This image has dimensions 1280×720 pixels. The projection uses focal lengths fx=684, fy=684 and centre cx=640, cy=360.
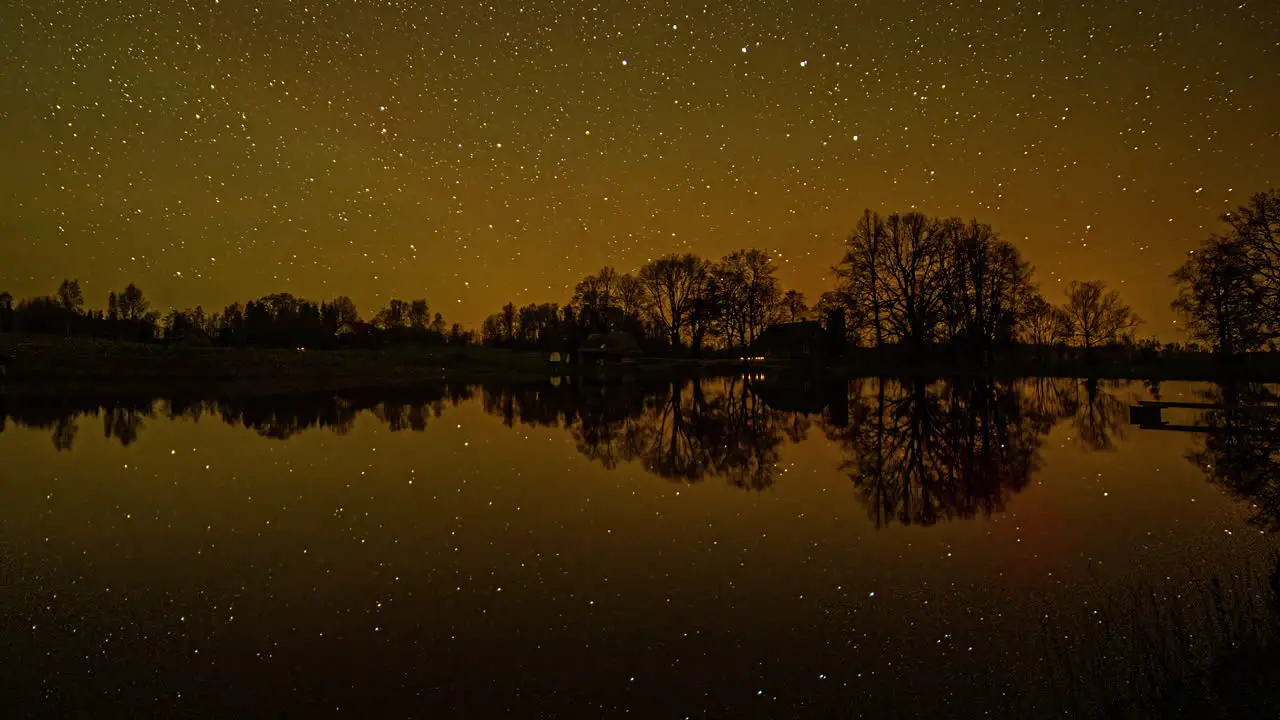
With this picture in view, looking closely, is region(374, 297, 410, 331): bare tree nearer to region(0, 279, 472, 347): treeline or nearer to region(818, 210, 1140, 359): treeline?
region(0, 279, 472, 347): treeline

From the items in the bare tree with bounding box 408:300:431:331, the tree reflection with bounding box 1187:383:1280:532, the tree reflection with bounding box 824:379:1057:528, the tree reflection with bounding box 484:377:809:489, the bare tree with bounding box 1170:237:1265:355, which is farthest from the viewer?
the bare tree with bounding box 408:300:431:331

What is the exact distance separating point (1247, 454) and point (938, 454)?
7025mm

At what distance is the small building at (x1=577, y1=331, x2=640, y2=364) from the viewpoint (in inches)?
3556

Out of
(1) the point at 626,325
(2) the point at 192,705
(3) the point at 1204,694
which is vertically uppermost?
(1) the point at 626,325

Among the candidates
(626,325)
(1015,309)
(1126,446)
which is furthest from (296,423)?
(626,325)

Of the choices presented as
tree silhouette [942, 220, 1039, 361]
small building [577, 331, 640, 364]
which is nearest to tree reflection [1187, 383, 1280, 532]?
tree silhouette [942, 220, 1039, 361]

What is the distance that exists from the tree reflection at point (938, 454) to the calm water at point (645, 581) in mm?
155

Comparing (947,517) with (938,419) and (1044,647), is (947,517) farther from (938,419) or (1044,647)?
(938,419)

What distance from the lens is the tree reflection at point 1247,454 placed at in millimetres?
11153

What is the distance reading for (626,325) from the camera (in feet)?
332

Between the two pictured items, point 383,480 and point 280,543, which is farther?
point 383,480

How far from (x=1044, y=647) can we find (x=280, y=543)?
9109 millimetres

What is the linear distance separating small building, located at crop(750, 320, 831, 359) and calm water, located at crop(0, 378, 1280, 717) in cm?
7539

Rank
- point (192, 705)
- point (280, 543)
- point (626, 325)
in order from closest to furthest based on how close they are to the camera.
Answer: point (192, 705) → point (280, 543) → point (626, 325)
